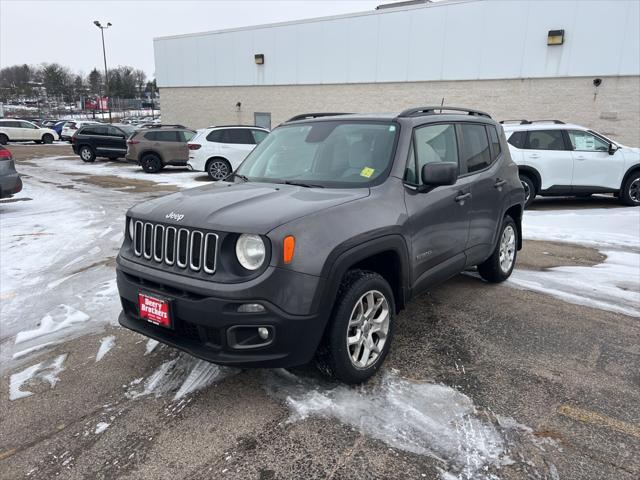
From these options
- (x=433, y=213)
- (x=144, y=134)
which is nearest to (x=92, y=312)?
(x=433, y=213)

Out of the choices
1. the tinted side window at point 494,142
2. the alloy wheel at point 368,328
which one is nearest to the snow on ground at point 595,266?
the tinted side window at point 494,142

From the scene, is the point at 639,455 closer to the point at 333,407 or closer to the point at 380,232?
the point at 333,407

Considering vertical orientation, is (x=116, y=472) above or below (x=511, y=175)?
below

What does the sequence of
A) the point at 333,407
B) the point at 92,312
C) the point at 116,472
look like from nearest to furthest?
the point at 116,472 → the point at 333,407 → the point at 92,312

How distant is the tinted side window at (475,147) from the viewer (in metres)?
4.52

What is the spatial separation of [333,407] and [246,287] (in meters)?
0.99

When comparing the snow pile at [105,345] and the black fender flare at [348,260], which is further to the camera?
the snow pile at [105,345]

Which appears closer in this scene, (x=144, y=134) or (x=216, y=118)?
(x=144, y=134)

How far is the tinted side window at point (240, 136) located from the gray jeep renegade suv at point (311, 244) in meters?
10.7

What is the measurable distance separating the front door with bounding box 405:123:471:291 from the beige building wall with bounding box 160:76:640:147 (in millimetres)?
16460

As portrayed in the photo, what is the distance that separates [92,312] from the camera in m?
4.61

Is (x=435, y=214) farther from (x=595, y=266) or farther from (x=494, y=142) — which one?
(x=595, y=266)

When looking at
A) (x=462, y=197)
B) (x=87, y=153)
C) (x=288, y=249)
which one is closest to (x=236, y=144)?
(x=87, y=153)

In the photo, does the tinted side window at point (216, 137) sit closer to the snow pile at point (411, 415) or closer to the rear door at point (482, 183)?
the rear door at point (482, 183)
